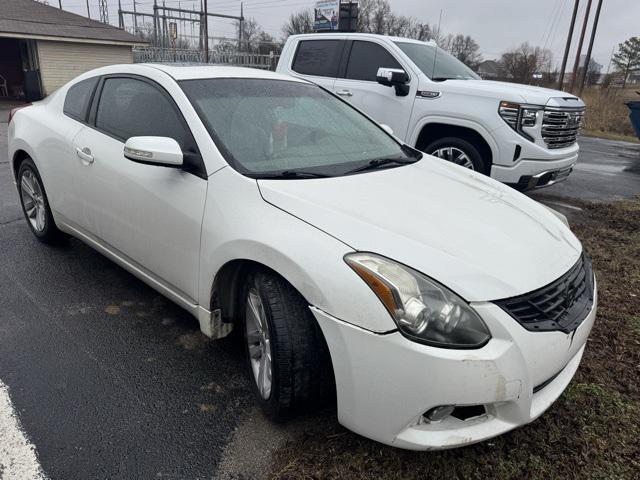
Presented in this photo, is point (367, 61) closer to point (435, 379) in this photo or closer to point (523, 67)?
point (435, 379)

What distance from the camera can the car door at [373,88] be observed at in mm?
6207

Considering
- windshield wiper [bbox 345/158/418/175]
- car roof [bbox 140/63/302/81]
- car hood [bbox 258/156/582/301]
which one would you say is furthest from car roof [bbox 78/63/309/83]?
car hood [bbox 258/156/582/301]

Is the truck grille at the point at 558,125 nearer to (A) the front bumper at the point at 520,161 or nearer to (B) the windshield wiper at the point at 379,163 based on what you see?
(A) the front bumper at the point at 520,161

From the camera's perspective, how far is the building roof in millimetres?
20125

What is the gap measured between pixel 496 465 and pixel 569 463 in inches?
12.8

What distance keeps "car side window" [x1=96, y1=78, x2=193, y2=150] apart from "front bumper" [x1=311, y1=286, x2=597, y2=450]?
59.1 inches

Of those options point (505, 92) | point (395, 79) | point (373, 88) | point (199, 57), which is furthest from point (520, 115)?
point (199, 57)

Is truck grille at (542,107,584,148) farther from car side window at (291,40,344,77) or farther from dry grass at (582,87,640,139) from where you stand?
dry grass at (582,87,640,139)

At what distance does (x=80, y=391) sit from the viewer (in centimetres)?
254

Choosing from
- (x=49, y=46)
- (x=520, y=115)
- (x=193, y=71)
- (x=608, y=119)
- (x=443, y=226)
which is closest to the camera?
(x=443, y=226)

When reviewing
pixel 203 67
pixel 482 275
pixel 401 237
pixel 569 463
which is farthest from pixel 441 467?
pixel 203 67

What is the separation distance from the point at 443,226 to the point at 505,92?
398cm

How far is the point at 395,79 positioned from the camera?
598 centimetres

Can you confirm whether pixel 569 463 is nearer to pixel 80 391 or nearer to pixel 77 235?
pixel 80 391
